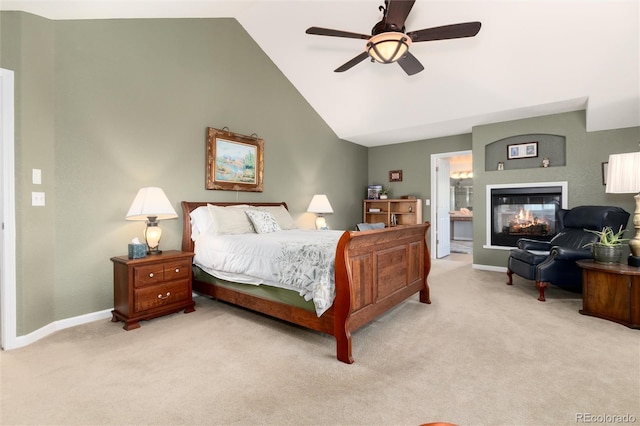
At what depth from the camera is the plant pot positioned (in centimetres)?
311

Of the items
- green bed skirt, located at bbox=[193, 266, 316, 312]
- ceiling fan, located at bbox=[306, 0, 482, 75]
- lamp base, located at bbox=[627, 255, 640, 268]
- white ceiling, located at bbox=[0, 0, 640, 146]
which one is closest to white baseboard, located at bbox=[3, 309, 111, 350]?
green bed skirt, located at bbox=[193, 266, 316, 312]

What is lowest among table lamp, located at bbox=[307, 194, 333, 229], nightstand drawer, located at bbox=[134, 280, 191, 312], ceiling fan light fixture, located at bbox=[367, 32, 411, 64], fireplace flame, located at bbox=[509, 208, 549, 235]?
nightstand drawer, located at bbox=[134, 280, 191, 312]

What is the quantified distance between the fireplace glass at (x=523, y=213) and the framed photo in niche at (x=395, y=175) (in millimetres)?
2027

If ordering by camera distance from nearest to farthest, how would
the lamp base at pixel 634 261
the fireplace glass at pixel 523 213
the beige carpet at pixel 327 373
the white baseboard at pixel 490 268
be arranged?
the beige carpet at pixel 327 373 < the lamp base at pixel 634 261 < the fireplace glass at pixel 523 213 < the white baseboard at pixel 490 268

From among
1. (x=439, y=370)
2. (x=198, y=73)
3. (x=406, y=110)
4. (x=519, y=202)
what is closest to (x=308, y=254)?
(x=439, y=370)

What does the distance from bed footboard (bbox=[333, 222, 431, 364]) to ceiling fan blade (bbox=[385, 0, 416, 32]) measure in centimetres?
174

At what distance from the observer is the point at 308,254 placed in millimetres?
2516

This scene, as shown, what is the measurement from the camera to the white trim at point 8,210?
8.21 ft

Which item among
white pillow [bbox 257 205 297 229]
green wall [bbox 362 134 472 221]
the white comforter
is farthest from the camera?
green wall [bbox 362 134 472 221]

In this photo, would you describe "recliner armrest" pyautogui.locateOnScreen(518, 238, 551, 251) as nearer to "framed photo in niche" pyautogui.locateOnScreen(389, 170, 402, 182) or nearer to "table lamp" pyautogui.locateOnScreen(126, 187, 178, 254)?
"framed photo in niche" pyautogui.locateOnScreen(389, 170, 402, 182)

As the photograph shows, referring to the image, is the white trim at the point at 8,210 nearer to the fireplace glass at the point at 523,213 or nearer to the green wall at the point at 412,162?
the green wall at the point at 412,162

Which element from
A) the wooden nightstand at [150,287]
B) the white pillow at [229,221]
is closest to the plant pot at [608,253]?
the white pillow at [229,221]

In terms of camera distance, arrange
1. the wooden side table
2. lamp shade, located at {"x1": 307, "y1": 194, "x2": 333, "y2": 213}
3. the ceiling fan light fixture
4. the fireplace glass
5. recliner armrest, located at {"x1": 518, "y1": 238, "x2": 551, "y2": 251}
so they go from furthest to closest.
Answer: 1. lamp shade, located at {"x1": 307, "y1": 194, "x2": 333, "y2": 213}
2. the fireplace glass
3. recliner armrest, located at {"x1": 518, "y1": 238, "x2": 551, "y2": 251}
4. the wooden side table
5. the ceiling fan light fixture

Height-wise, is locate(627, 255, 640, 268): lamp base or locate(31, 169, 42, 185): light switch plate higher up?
locate(31, 169, 42, 185): light switch plate
